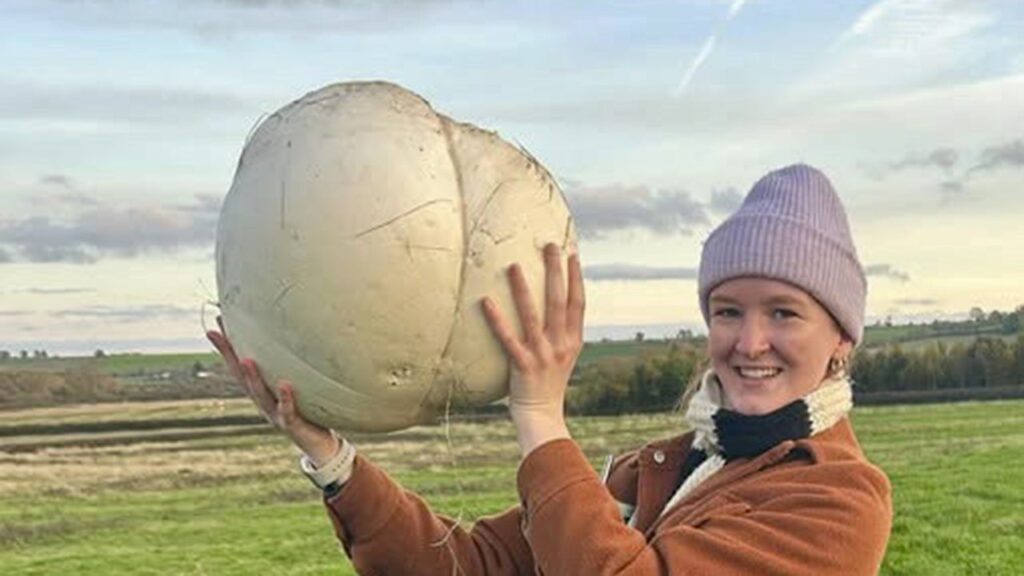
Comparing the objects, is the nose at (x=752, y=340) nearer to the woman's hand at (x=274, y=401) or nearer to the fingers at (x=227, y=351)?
the woman's hand at (x=274, y=401)

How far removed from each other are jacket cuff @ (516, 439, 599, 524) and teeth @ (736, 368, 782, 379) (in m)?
0.41

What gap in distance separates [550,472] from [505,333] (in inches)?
11.2

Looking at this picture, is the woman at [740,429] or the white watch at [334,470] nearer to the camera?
the woman at [740,429]

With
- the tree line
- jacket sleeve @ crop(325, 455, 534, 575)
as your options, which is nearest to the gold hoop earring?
jacket sleeve @ crop(325, 455, 534, 575)

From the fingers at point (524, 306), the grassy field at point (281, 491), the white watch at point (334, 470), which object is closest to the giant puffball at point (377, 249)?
the fingers at point (524, 306)

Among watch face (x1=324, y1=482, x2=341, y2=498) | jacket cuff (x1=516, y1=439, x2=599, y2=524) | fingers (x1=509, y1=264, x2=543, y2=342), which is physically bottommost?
watch face (x1=324, y1=482, x2=341, y2=498)

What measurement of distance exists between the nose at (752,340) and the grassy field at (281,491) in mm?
3495

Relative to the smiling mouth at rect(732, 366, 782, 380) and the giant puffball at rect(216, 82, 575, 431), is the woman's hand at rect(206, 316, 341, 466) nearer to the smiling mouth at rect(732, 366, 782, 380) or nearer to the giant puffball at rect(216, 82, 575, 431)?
the giant puffball at rect(216, 82, 575, 431)

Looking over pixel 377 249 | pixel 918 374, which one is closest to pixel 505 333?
pixel 377 249

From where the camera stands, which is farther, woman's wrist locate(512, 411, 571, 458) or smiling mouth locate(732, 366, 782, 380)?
smiling mouth locate(732, 366, 782, 380)

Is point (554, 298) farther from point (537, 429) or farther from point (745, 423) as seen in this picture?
point (745, 423)

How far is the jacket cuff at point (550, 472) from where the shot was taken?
2705 mm

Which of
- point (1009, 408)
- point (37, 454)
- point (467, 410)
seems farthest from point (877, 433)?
point (467, 410)

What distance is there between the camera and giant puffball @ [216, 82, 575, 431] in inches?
109
